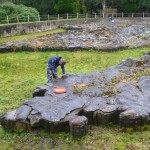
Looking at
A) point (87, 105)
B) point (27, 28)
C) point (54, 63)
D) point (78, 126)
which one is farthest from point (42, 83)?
point (27, 28)

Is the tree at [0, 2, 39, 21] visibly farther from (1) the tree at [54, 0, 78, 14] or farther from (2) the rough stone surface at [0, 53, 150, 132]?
(2) the rough stone surface at [0, 53, 150, 132]

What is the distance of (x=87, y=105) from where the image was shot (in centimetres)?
946

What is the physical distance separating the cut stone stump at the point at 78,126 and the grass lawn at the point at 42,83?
0.15 meters

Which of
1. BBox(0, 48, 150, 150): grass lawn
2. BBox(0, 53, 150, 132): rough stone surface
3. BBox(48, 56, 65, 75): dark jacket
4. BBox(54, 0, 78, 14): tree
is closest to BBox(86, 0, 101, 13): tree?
BBox(54, 0, 78, 14): tree

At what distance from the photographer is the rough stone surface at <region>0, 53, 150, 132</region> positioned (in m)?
8.69

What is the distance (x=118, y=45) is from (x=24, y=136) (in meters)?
14.4

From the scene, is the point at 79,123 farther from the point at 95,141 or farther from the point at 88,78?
the point at 88,78

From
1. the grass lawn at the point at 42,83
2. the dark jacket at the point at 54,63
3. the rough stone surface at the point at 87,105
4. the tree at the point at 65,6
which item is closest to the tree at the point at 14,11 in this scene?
the tree at the point at 65,6

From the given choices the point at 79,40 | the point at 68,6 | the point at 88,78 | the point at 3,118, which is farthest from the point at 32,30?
the point at 3,118

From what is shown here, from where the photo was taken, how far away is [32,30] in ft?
106

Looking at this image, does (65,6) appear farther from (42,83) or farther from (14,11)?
(42,83)

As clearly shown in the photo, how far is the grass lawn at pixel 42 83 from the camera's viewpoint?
816cm

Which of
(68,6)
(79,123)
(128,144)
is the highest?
(68,6)

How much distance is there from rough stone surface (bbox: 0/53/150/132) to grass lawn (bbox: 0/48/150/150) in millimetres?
261
